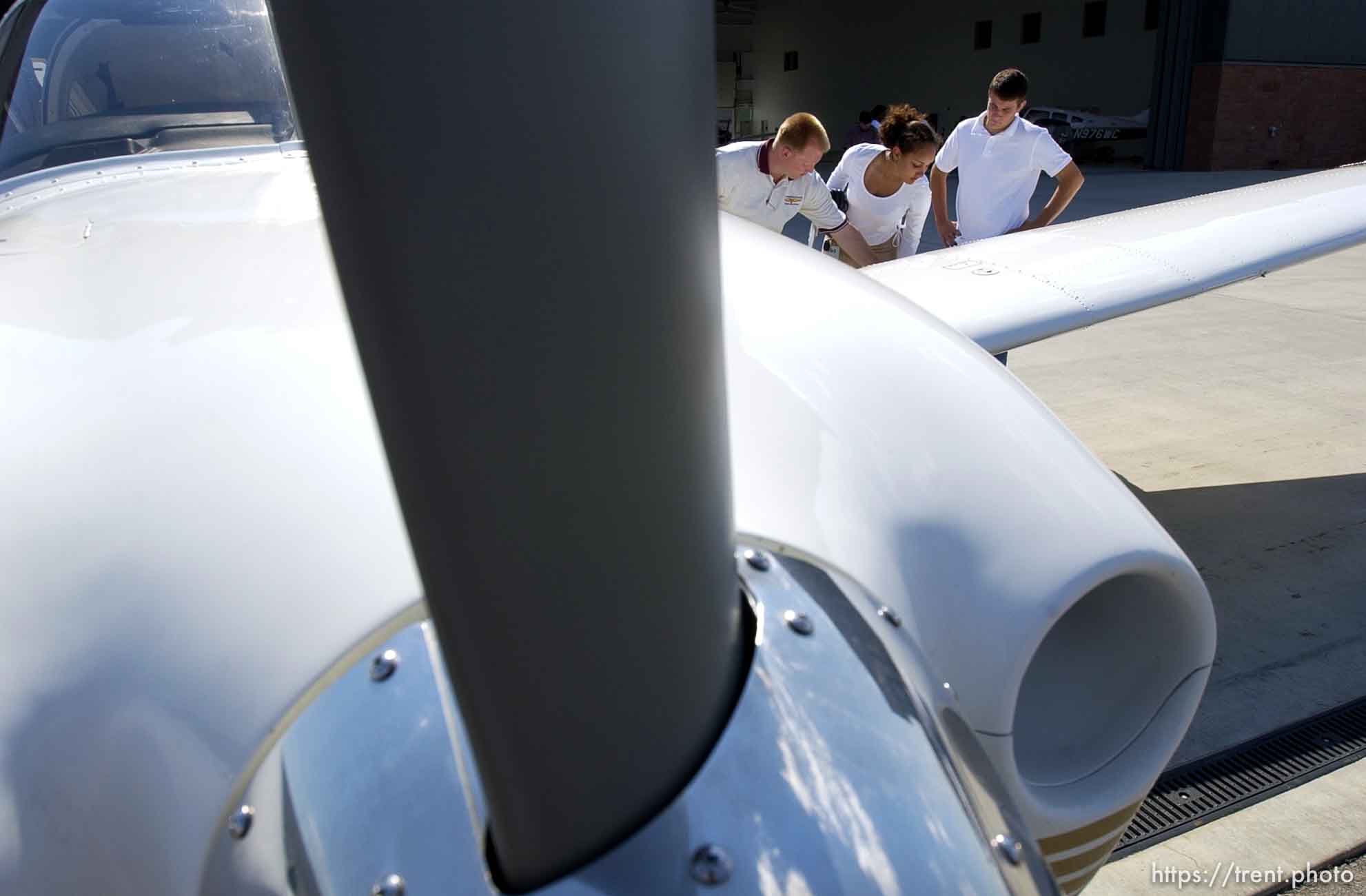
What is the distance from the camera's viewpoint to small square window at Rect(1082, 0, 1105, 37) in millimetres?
22500

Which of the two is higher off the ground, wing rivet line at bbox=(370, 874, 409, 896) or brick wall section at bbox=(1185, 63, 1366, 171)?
wing rivet line at bbox=(370, 874, 409, 896)

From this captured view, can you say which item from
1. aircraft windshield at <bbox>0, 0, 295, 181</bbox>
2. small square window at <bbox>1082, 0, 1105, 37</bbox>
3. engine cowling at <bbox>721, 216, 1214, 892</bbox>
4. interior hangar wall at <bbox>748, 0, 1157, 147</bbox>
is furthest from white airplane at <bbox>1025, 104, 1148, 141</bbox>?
engine cowling at <bbox>721, 216, 1214, 892</bbox>

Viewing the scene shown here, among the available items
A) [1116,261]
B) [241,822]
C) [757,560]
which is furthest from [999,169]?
[241,822]

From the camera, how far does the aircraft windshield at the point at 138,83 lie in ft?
8.15

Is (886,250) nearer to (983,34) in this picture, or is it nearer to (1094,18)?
(1094,18)

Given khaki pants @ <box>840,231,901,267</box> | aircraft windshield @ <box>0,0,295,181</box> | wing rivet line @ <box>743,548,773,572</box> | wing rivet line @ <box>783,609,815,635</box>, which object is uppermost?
aircraft windshield @ <box>0,0,295,181</box>

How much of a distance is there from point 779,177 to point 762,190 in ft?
0.28

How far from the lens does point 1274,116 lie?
18.4 meters

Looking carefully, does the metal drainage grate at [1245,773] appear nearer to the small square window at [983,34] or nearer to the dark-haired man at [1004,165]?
the dark-haired man at [1004,165]

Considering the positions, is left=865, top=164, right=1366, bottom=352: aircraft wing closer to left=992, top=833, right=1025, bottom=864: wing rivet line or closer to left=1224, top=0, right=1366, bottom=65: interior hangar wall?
left=992, top=833, right=1025, bottom=864: wing rivet line

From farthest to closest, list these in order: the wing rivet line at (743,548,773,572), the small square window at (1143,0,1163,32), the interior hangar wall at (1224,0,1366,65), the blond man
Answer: the small square window at (1143,0,1163,32) < the interior hangar wall at (1224,0,1366,65) < the blond man < the wing rivet line at (743,548,773,572)

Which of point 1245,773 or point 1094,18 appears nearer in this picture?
point 1245,773

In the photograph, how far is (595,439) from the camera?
1.77ft

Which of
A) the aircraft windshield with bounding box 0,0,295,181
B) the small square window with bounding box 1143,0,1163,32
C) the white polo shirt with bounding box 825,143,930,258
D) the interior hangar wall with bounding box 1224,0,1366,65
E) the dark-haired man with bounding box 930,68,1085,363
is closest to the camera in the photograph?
the aircraft windshield with bounding box 0,0,295,181
